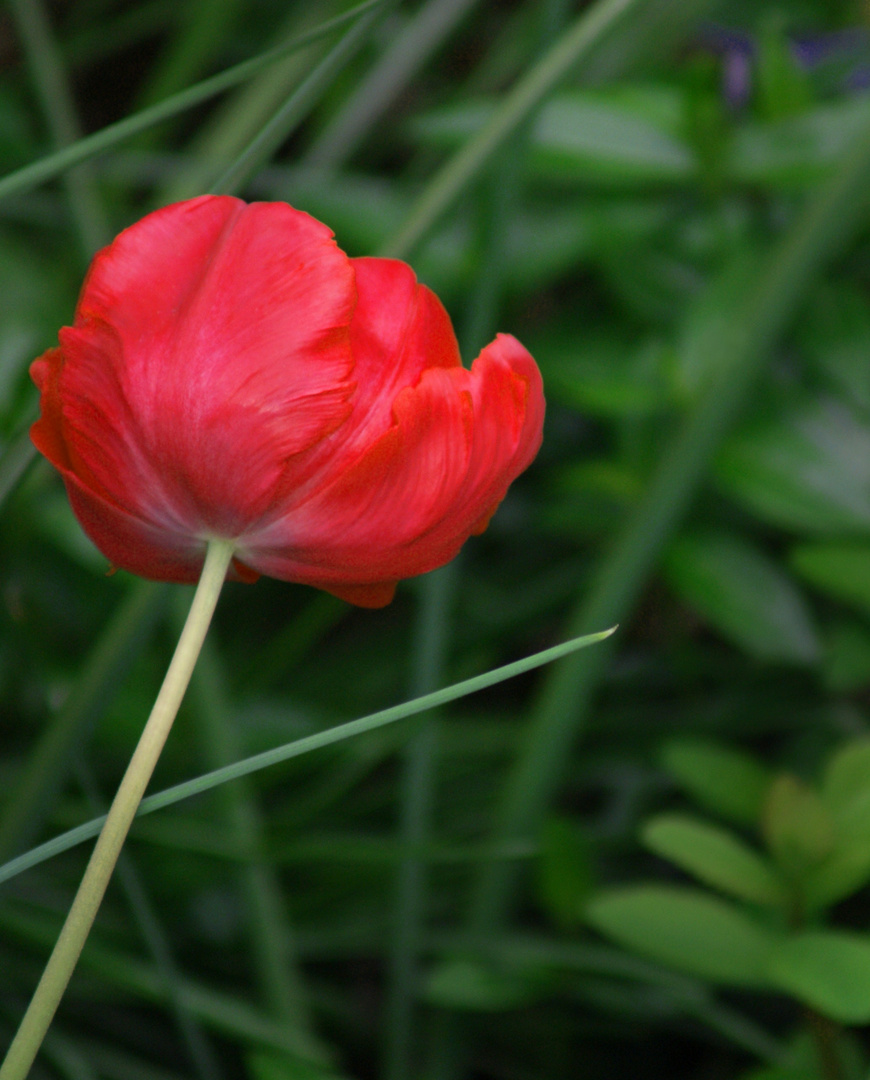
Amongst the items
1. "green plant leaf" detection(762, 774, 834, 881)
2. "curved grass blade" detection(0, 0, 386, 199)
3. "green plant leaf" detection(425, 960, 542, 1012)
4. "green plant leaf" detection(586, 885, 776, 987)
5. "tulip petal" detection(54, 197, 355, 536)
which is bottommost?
"green plant leaf" detection(425, 960, 542, 1012)

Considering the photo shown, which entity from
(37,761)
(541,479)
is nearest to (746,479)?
(541,479)

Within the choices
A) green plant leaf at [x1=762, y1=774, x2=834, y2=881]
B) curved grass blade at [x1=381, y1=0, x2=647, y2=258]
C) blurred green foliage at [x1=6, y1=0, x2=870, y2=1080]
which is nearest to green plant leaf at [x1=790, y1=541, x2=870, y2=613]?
blurred green foliage at [x1=6, y1=0, x2=870, y2=1080]

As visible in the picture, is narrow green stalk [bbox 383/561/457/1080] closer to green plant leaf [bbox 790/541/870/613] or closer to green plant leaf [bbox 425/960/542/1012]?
green plant leaf [bbox 425/960/542/1012]

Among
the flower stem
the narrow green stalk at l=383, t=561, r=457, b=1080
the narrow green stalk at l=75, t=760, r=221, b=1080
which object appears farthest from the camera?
the narrow green stalk at l=383, t=561, r=457, b=1080

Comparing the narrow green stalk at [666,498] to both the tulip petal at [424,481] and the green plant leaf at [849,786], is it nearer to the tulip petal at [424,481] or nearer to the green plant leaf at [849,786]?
the green plant leaf at [849,786]

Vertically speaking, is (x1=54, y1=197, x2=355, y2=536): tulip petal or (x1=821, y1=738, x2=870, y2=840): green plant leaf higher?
(x1=54, y1=197, x2=355, y2=536): tulip petal

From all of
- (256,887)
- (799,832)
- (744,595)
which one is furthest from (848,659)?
(256,887)

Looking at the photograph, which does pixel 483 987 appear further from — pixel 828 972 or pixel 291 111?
pixel 291 111
